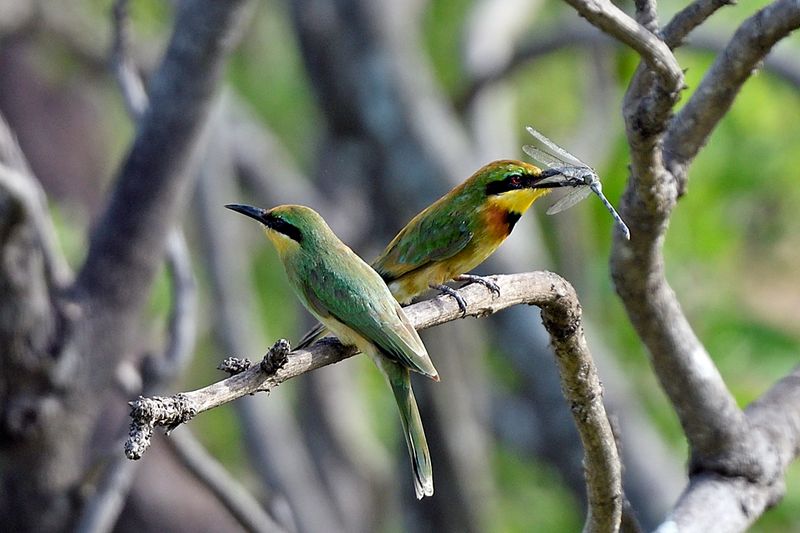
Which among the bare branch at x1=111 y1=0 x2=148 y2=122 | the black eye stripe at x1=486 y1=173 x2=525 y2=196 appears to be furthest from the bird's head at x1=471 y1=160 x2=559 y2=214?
the bare branch at x1=111 y1=0 x2=148 y2=122

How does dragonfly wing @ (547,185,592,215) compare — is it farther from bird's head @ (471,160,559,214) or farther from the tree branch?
the tree branch

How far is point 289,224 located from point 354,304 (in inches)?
16.3

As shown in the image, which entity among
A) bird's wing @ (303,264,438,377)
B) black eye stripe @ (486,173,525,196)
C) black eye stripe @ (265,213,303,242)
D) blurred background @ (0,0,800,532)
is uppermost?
black eye stripe @ (486,173,525,196)

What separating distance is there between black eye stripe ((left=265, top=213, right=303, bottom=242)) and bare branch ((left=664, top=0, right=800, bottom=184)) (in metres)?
0.90

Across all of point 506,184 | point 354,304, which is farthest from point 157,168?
point 354,304

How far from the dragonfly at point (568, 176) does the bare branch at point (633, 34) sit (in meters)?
0.31

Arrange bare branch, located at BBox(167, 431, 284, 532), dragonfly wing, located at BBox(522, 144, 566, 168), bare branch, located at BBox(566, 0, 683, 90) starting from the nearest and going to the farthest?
bare branch, located at BBox(566, 0, 683, 90) < dragonfly wing, located at BBox(522, 144, 566, 168) < bare branch, located at BBox(167, 431, 284, 532)

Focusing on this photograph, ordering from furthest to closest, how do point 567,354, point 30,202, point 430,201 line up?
point 430,201 → point 30,202 → point 567,354

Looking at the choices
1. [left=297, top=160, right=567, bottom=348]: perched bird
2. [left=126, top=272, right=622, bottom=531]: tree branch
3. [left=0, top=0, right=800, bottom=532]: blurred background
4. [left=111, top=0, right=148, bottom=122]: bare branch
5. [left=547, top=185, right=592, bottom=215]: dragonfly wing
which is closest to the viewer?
[left=126, top=272, right=622, bottom=531]: tree branch

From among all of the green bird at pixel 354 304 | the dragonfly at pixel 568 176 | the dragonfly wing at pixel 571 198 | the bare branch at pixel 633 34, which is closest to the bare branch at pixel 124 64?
the green bird at pixel 354 304

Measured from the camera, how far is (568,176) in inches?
113

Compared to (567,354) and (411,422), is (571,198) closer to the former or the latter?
(567,354)

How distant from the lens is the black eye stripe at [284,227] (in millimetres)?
3057

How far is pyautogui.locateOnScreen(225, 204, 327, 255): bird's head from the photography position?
3.05m
